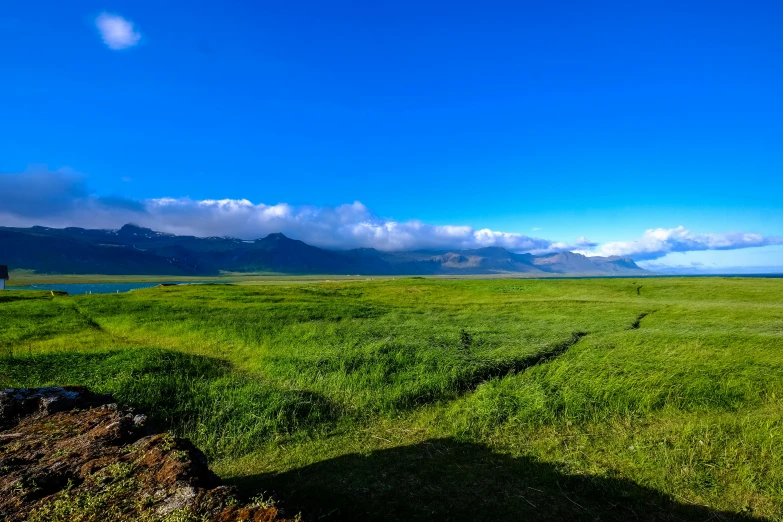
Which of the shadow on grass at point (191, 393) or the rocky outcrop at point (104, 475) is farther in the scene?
the shadow on grass at point (191, 393)

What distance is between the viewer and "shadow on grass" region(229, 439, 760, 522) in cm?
752

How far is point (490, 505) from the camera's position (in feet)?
25.6

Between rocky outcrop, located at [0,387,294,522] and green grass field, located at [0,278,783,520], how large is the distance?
4.08ft

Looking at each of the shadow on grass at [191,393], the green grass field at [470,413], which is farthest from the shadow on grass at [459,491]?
the shadow on grass at [191,393]

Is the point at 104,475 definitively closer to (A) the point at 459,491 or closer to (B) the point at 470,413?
(A) the point at 459,491

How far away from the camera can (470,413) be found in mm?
11961

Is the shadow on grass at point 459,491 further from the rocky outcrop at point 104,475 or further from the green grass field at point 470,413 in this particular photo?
the rocky outcrop at point 104,475

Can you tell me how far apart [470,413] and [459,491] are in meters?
3.84

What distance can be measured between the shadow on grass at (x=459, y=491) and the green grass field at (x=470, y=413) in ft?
0.13

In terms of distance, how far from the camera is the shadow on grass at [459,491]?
24.7 feet

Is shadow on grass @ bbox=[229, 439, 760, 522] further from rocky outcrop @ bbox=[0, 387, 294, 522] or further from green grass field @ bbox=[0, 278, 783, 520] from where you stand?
rocky outcrop @ bbox=[0, 387, 294, 522]

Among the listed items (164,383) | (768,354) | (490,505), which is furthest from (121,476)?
(768,354)

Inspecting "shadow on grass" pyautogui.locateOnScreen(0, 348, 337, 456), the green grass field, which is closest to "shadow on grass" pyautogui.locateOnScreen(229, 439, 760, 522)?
the green grass field

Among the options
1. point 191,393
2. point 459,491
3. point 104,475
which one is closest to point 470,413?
point 459,491
